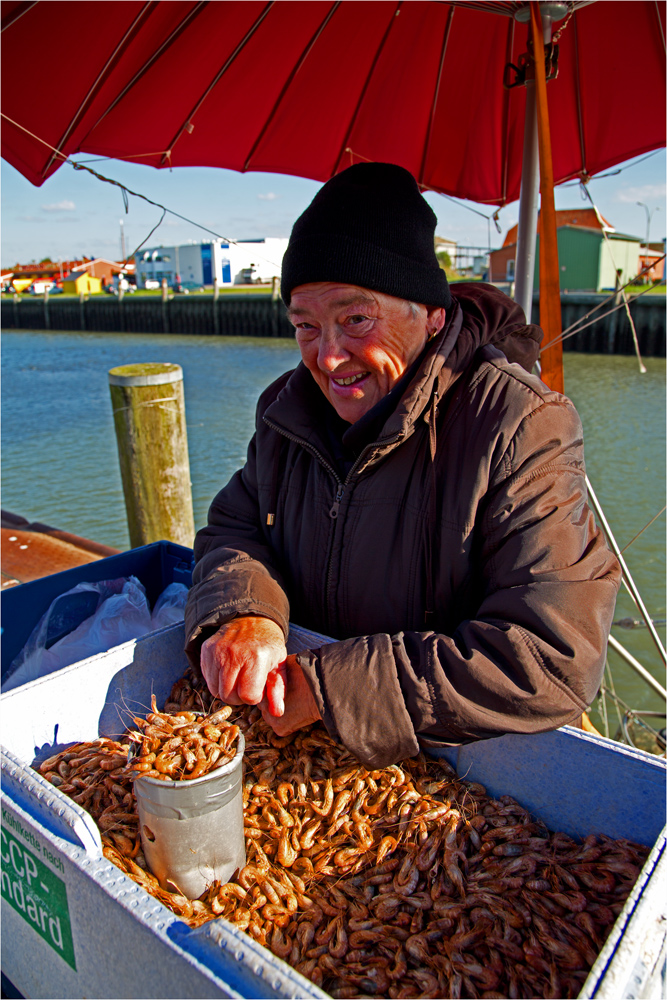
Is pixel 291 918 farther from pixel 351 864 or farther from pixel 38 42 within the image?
pixel 38 42

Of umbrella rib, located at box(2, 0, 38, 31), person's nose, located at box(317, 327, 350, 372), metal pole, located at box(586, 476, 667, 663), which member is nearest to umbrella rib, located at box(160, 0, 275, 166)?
umbrella rib, located at box(2, 0, 38, 31)

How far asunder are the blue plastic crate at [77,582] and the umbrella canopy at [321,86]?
197cm

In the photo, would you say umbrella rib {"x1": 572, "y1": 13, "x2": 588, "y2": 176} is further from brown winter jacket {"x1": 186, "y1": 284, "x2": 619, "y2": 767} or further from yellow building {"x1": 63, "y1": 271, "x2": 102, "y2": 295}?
yellow building {"x1": 63, "y1": 271, "x2": 102, "y2": 295}

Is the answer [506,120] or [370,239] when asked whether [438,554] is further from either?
[506,120]

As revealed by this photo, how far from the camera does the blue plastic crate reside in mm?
3248

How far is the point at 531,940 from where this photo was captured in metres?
1.48

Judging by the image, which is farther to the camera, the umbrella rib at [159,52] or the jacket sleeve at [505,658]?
the umbrella rib at [159,52]

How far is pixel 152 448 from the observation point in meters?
5.09

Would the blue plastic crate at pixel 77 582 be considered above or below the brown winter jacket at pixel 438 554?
below

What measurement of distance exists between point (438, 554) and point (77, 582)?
7.06ft

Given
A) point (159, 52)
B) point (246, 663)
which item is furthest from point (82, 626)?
point (159, 52)

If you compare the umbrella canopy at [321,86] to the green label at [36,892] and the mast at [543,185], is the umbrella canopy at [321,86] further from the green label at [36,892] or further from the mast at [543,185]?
the green label at [36,892]

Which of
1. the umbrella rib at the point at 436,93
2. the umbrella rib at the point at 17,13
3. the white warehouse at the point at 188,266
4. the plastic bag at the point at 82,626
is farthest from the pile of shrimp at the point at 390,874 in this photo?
the white warehouse at the point at 188,266

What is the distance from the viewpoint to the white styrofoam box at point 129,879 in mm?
1146
